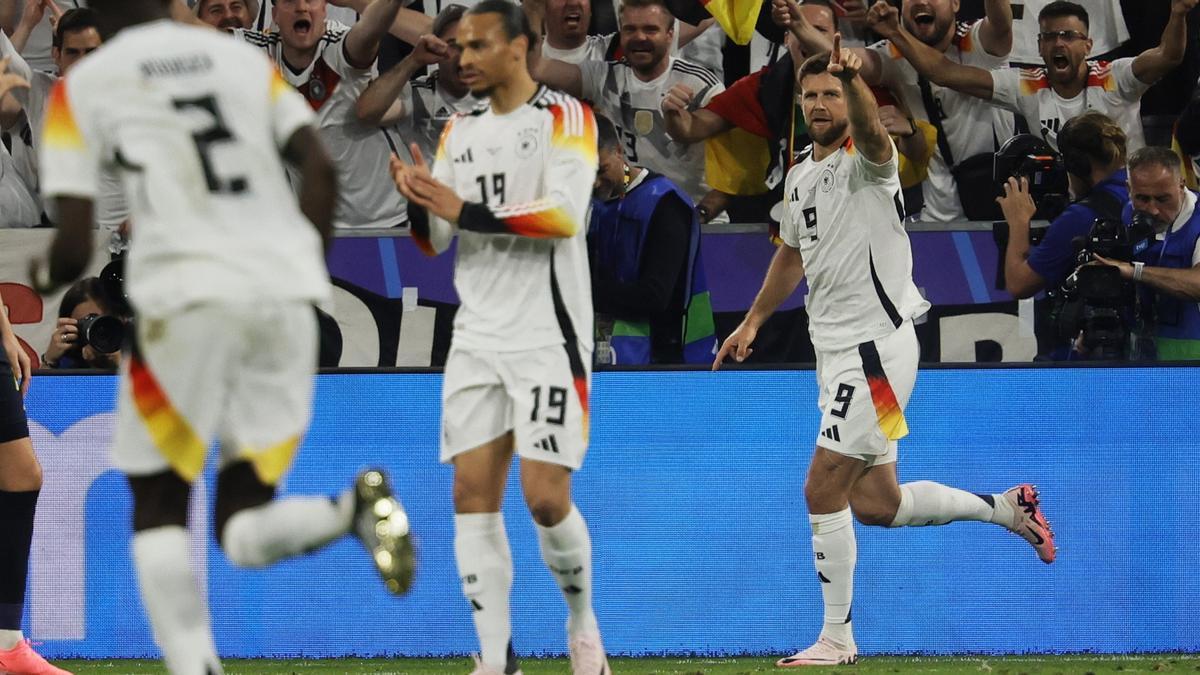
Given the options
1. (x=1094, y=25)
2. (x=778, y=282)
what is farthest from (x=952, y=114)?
(x=778, y=282)

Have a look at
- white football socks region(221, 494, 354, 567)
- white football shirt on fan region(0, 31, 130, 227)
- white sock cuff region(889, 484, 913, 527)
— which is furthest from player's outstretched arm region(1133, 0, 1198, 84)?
white football socks region(221, 494, 354, 567)

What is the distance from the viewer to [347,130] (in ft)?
31.1

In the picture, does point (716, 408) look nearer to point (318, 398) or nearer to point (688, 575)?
point (688, 575)

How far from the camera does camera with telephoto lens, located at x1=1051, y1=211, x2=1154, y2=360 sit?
7883mm

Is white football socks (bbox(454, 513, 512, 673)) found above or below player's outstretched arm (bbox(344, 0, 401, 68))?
below

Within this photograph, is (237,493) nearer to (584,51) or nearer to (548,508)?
(548,508)

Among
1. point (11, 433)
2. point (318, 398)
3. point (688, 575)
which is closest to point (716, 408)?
point (688, 575)

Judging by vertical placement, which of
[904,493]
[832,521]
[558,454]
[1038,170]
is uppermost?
[1038,170]

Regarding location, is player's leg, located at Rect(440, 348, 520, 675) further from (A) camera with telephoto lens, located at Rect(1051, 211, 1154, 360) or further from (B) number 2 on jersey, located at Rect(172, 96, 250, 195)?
(A) camera with telephoto lens, located at Rect(1051, 211, 1154, 360)

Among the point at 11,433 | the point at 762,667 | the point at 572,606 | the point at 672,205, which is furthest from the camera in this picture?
the point at 672,205

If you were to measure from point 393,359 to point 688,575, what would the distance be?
2.30 m

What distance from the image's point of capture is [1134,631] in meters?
7.48

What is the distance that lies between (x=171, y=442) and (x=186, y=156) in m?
0.76

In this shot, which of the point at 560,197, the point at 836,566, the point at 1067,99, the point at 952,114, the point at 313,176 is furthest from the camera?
the point at 952,114
